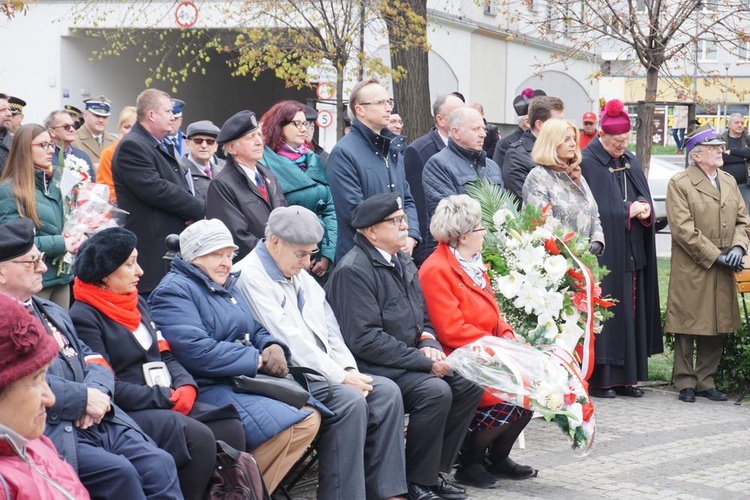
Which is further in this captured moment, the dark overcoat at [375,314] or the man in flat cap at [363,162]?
the man in flat cap at [363,162]

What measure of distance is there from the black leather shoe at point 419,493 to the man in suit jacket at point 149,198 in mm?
2318

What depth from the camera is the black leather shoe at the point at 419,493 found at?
20.0 ft

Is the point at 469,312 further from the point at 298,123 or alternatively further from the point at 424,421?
the point at 298,123

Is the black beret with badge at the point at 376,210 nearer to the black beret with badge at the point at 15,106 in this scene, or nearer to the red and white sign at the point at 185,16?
the black beret with badge at the point at 15,106

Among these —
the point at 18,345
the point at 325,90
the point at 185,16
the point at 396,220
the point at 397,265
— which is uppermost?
the point at 185,16

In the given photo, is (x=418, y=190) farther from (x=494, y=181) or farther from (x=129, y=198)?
(x=129, y=198)

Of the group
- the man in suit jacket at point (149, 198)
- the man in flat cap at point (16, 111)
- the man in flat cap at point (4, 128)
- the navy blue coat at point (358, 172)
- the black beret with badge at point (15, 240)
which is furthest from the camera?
the man in flat cap at point (16, 111)

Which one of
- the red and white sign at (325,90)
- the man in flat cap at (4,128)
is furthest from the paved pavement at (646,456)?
the red and white sign at (325,90)

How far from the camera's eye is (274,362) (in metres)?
5.62

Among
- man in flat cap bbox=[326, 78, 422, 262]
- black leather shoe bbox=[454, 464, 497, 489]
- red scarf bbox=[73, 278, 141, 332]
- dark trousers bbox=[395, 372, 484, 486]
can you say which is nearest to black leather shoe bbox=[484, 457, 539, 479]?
black leather shoe bbox=[454, 464, 497, 489]

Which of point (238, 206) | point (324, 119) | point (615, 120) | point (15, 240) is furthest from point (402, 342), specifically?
point (324, 119)

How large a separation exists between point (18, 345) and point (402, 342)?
10.1 feet

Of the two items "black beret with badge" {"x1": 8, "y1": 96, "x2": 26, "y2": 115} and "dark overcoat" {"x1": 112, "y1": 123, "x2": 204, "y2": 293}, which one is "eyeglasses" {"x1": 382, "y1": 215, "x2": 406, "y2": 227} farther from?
"black beret with badge" {"x1": 8, "y1": 96, "x2": 26, "y2": 115}

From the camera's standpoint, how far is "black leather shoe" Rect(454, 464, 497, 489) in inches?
259
